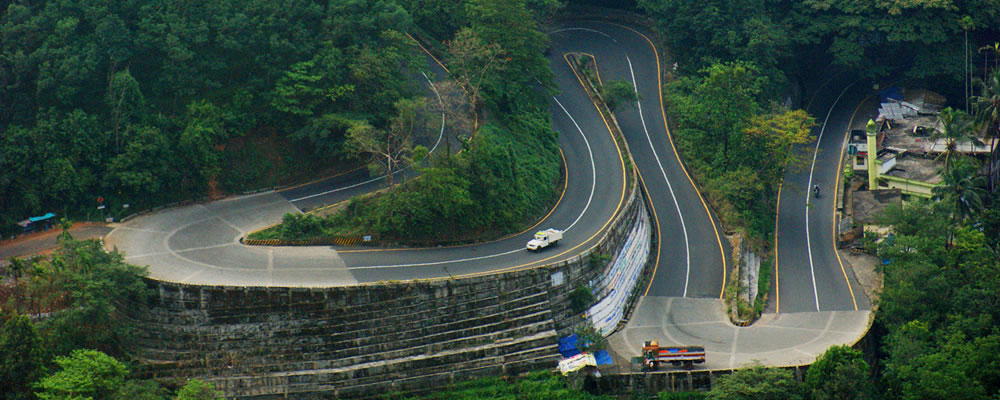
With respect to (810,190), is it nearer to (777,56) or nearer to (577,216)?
(777,56)

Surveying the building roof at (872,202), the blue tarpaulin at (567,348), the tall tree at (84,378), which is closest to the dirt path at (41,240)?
the tall tree at (84,378)

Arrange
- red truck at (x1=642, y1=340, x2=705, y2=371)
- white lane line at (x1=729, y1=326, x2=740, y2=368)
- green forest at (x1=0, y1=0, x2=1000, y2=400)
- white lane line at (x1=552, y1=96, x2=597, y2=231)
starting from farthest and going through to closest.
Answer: white lane line at (x1=552, y1=96, x2=597, y2=231)
white lane line at (x1=729, y1=326, x2=740, y2=368)
red truck at (x1=642, y1=340, x2=705, y2=371)
green forest at (x1=0, y1=0, x2=1000, y2=400)

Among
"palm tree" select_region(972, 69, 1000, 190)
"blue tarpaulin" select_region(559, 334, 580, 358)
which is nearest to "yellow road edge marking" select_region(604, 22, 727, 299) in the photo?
"blue tarpaulin" select_region(559, 334, 580, 358)

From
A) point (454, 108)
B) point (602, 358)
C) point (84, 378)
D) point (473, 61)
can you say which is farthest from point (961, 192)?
point (84, 378)

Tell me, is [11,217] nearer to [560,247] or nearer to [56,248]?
[56,248]

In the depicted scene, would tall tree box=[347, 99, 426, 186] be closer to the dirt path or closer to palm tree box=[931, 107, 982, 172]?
the dirt path

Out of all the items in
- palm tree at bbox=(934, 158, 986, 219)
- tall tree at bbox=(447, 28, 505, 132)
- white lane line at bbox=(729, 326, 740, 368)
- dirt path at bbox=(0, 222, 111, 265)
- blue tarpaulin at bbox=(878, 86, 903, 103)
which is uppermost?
tall tree at bbox=(447, 28, 505, 132)
